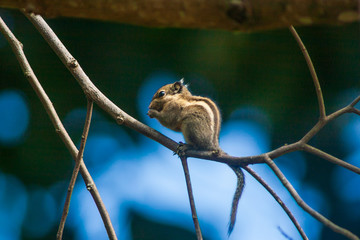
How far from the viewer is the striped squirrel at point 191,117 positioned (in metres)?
2.91

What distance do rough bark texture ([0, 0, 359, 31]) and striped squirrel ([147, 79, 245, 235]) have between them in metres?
1.79

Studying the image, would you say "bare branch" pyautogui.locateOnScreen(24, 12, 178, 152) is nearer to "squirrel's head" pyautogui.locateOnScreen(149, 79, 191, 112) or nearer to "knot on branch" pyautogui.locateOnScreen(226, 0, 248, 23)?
"squirrel's head" pyautogui.locateOnScreen(149, 79, 191, 112)

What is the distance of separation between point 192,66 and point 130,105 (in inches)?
40.9

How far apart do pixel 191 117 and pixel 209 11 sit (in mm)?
2080

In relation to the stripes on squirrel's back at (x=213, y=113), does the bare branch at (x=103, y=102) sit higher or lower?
lower

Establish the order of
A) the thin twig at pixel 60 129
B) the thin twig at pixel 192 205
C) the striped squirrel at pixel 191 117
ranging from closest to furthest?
the thin twig at pixel 192 205 → the thin twig at pixel 60 129 → the striped squirrel at pixel 191 117

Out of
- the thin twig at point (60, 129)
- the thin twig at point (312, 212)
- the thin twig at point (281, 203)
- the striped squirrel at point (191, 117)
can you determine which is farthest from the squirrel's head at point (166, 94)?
the thin twig at point (312, 212)

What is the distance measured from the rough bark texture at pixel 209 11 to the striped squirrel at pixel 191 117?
70.4 inches

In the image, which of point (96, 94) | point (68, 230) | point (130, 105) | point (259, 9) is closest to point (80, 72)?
point (96, 94)

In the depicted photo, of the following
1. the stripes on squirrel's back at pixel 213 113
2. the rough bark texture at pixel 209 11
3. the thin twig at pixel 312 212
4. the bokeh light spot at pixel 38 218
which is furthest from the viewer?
the bokeh light spot at pixel 38 218

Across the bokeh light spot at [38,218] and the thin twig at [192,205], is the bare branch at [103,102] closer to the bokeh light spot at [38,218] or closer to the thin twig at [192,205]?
the thin twig at [192,205]

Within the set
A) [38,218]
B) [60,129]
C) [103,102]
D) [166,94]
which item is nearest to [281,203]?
[103,102]

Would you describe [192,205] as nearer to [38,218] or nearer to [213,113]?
[213,113]

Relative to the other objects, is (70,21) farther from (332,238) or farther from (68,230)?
(332,238)
